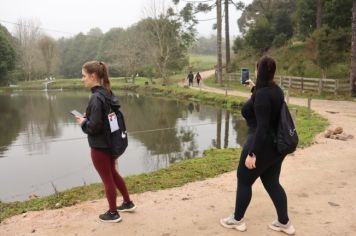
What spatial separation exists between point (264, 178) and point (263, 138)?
49 cm

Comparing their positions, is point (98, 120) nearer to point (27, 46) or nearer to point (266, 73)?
point (266, 73)

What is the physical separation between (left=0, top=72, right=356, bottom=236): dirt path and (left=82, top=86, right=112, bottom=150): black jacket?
869 mm

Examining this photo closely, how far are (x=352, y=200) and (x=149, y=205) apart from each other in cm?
230

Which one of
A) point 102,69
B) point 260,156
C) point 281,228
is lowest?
point 281,228

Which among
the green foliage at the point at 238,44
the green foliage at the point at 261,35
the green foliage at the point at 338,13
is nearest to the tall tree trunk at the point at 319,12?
the green foliage at the point at 338,13

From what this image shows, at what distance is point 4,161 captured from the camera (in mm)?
8656

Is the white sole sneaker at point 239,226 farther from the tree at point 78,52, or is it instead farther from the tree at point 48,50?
the tree at point 78,52

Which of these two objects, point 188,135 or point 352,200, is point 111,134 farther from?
point 188,135

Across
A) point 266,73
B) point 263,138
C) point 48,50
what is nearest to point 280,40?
point 266,73

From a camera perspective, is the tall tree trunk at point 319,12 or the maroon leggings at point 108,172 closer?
the maroon leggings at point 108,172

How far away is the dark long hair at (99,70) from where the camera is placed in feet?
11.2

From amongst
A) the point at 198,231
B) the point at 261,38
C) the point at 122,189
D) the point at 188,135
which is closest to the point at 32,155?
the point at 188,135

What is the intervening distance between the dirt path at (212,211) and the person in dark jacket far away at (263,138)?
459mm

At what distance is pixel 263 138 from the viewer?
3023 mm
